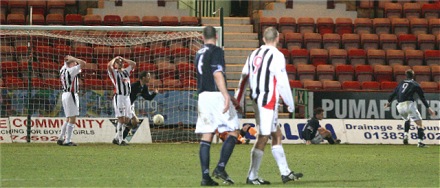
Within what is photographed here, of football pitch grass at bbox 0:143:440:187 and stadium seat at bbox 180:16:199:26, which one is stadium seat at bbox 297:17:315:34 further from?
football pitch grass at bbox 0:143:440:187

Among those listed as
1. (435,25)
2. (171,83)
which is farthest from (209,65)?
(435,25)

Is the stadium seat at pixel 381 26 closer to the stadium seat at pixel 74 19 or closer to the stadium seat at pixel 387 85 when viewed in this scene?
the stadium seat at pixel 387 85

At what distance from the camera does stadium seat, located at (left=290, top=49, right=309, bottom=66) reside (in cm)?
2508

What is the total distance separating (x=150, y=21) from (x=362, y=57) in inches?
250

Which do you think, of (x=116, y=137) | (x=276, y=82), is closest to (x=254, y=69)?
(x=276, y=82)

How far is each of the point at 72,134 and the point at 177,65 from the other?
11.5 feet

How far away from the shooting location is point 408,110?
20453 millimetres

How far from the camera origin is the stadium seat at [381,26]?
26812 mm

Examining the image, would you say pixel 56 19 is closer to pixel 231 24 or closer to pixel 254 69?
pixel 231 24

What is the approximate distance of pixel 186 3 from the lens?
→ 93.5ft

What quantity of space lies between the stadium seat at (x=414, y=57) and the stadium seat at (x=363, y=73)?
5.13 feet

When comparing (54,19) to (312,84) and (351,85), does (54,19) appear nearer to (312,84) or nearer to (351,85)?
(312,84)

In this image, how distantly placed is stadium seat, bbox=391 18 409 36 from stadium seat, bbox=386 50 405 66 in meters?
1.19

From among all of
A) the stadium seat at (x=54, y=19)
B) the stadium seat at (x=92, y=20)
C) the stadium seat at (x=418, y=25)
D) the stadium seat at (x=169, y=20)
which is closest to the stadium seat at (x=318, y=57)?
the stadium seat at (x=418, y=25)
